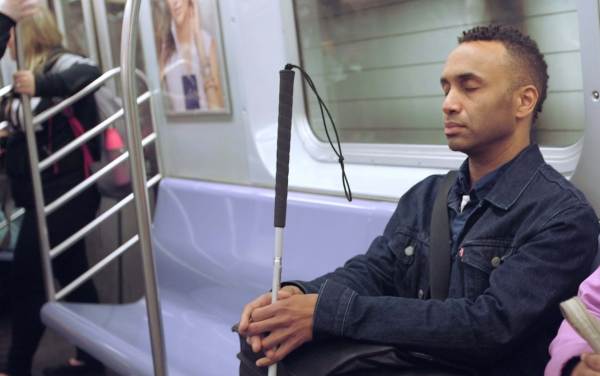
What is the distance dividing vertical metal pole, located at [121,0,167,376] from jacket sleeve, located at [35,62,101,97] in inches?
51.2

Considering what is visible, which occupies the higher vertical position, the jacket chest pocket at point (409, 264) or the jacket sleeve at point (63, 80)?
the jacket sleeve at point (63, 80)

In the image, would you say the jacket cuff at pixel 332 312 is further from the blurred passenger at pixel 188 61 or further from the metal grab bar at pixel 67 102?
the metal grab bar at pixel 67 102

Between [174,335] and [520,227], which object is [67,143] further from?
[520,227]

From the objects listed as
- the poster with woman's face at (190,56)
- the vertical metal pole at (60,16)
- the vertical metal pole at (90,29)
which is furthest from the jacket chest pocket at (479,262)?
the vertical metal pole at (60,16)

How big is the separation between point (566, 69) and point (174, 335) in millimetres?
1964

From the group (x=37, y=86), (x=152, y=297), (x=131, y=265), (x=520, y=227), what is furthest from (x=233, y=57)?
(x=520, y=227)

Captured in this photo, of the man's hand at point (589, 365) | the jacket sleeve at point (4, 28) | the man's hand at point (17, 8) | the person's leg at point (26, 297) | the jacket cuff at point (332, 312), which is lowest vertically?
the person's leg at point (26, 297)

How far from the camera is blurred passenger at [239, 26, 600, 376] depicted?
1.54 metres

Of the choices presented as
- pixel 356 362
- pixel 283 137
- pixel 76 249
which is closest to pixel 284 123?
pixel 283 137

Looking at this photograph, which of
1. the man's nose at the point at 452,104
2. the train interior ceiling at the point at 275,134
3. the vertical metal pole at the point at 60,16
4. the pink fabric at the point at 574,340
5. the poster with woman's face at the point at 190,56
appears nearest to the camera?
the pink fabric at the point at 574,340

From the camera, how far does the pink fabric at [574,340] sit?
1.42 meters

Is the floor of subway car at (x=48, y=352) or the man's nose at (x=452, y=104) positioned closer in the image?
the man's nose at (x=452, y=104)

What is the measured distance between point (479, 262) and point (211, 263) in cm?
201

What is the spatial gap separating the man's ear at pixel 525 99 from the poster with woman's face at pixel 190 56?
1.95 m
